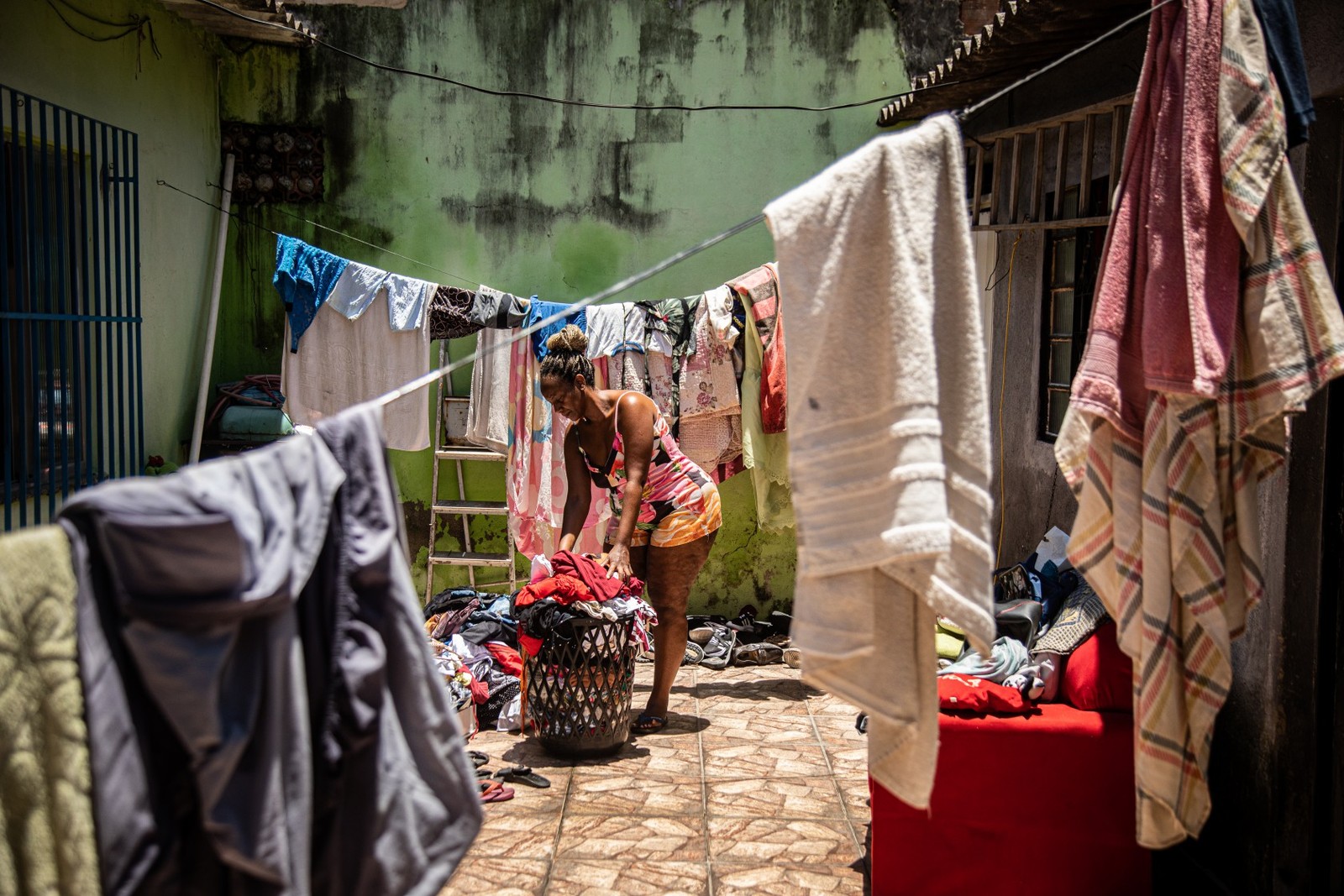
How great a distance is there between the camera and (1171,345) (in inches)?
103

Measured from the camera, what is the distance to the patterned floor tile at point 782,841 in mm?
4434

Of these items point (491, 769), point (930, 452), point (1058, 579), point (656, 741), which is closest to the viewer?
point (930, 452)

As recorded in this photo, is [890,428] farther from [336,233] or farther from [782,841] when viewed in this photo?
[336,233]

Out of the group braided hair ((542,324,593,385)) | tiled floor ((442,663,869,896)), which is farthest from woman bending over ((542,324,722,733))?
tiled floor ((442,663,869,896))

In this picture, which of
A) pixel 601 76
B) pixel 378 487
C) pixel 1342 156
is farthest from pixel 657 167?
pixel 378 487

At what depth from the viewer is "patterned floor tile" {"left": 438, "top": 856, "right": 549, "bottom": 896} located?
13.5ft

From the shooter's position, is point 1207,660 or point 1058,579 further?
point 1058,579

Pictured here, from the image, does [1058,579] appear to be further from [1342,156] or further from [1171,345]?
[1171,345]

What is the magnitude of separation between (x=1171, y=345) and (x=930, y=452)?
0.75 m

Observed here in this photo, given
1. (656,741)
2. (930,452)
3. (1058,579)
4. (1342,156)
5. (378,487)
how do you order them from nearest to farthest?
(378,487) < (930,452) < (1342,156) < (1058,579) < (656,741)

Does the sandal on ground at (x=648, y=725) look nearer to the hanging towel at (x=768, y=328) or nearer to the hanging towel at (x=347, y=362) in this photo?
the hanging towel at (x=768, y=328)

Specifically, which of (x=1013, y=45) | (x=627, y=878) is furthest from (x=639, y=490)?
(x=1013, y=45)

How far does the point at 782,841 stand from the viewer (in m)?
4.60

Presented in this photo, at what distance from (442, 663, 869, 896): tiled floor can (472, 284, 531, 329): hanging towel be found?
2.51m
